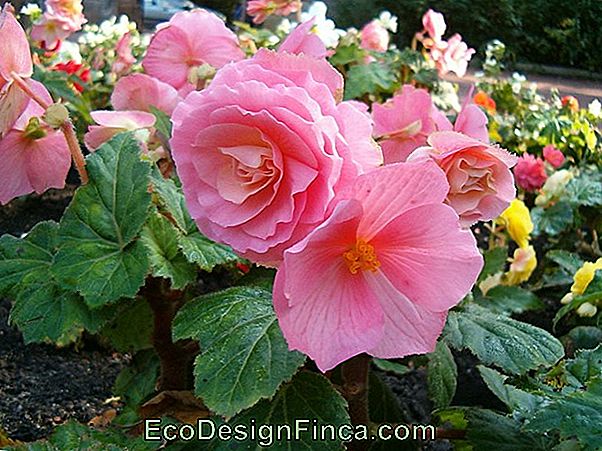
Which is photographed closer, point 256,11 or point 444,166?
point 444,166

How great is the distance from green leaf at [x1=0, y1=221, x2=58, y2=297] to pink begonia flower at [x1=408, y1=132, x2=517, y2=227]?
0.47m

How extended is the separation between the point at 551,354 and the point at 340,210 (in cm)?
36

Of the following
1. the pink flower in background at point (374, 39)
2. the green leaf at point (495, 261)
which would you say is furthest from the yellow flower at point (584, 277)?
the pink flower in background at point (374, 39)

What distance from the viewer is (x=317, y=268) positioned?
0.63m

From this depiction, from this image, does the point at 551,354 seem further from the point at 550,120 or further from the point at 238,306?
the point at 550,120

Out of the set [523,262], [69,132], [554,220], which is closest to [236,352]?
[69,132]

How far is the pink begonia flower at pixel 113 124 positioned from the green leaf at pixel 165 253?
0.12m

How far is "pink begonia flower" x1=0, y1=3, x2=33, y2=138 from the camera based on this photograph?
2.62 ft

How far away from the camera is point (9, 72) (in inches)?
31.9

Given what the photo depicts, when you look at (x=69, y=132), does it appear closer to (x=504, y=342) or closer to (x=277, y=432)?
(x=277, y=432)

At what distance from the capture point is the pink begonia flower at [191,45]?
1.11 meters

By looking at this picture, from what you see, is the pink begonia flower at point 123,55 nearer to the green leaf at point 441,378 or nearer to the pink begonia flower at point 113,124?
the pink begonia flower at point 113,124

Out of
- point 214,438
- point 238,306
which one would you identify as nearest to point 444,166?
point 238,306

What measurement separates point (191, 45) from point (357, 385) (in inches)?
20.3
